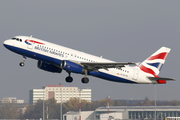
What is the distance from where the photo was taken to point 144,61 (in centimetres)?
6512

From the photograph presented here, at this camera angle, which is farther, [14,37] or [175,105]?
[175,105]

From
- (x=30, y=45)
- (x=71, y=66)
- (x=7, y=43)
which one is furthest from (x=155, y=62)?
(x=7, y=43)

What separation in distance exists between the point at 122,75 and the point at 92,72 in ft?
18.5

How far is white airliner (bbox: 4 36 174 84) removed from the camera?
179 ft

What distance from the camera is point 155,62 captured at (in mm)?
65562

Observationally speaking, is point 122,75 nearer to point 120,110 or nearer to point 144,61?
point 144,61

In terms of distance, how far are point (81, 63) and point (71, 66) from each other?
175 cm

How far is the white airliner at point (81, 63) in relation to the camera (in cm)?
5459

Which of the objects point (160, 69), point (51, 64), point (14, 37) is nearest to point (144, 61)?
point (160, 69)

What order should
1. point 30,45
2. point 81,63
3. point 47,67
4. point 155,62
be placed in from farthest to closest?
point 155,62 → point 47,67 → point 81,63 → point 30,45

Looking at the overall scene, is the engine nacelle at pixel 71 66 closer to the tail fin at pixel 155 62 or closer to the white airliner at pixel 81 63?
the white airliner at pixel 81 63

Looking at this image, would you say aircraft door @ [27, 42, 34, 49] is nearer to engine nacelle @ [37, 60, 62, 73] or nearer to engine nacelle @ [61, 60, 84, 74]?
engine nacelle @ [61, 60, 84, 74]

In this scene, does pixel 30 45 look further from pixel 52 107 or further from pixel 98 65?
pixel 52 107

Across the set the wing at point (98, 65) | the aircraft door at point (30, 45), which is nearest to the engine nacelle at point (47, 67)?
the wing at point (98, 65)
